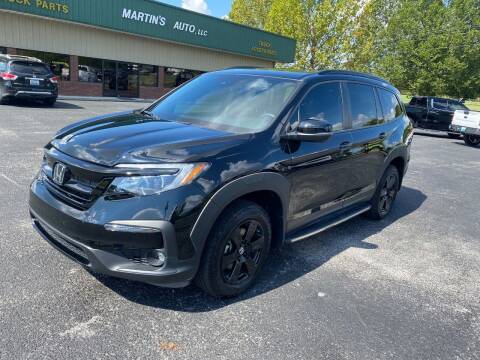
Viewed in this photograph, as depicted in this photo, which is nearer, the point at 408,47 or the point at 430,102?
the point at 430,102

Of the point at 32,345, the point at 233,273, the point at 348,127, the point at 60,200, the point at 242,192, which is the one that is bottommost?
the point at 32,345

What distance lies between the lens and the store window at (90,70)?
22.2m

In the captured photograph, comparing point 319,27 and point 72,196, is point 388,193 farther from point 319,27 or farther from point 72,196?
point 319,27

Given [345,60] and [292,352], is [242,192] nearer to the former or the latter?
[292,352]

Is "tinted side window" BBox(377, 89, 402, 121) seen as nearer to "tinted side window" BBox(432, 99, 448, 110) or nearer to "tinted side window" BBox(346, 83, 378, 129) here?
"tinted side window" BBox(346, 83, 378, 129)

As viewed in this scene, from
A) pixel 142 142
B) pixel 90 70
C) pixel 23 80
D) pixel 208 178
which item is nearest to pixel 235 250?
pixel 208 178

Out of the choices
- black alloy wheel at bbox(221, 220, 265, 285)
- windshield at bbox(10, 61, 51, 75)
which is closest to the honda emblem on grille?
black alloy wheel at bbox(221, 220, 265, 285)

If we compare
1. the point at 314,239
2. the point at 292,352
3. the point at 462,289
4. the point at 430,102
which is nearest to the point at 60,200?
the point at 292,352

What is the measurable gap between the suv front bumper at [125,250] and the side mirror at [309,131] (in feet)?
4.33

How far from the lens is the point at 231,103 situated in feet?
11.8

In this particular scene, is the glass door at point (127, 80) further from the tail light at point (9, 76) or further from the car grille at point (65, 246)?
the car grille at point (65, 246)

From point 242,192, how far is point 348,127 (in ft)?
6.06

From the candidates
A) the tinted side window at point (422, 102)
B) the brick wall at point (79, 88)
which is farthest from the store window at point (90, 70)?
the tinted side window at point (422, 102)

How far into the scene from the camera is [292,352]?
8.33 ft
